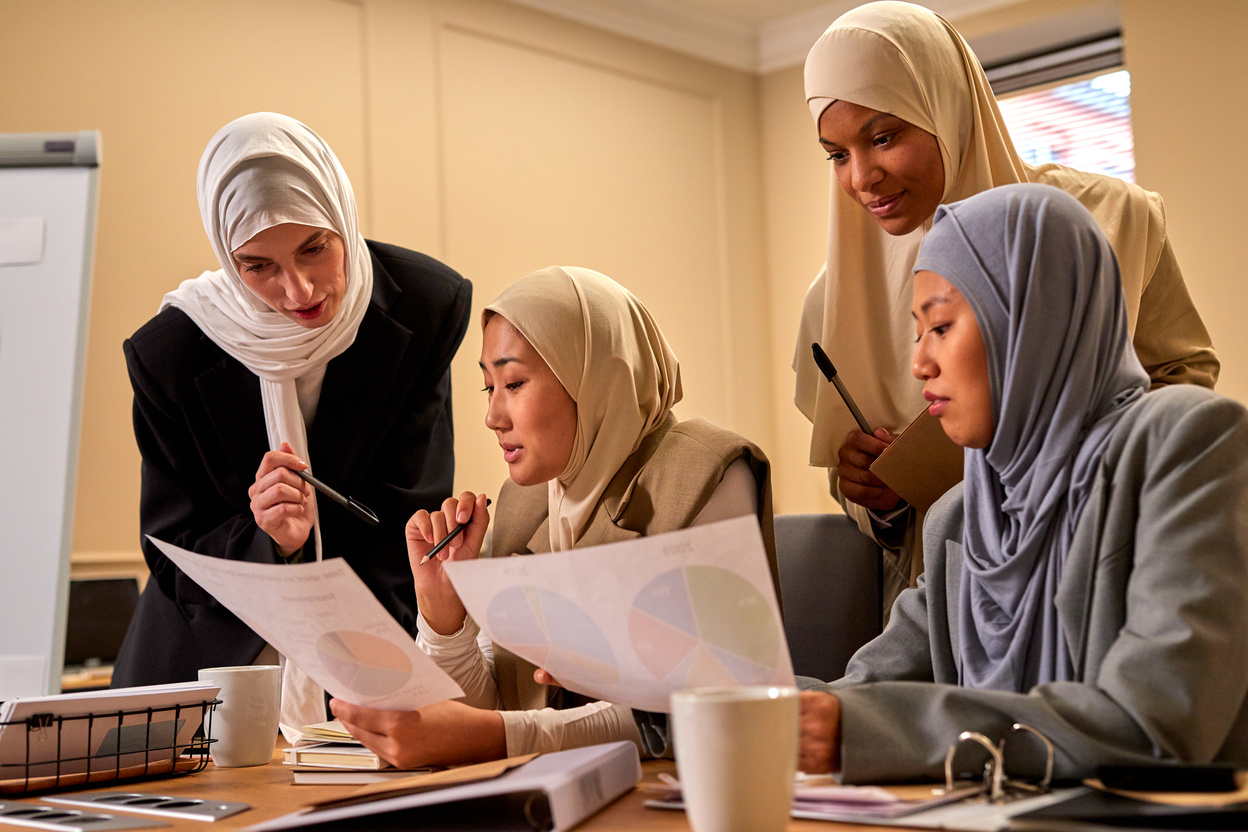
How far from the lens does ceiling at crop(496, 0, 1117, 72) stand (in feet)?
14.7

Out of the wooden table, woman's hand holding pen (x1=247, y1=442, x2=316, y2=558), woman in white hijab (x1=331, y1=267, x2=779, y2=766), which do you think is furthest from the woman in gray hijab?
woman's hand holding pen (x1=247, y1=442, x2=316, y2=558)

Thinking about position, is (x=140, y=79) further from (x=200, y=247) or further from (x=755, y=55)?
(x=755, y=55)

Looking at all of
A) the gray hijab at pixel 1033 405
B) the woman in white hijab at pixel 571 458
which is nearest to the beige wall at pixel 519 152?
the woman in white hijab at pixel 571 458

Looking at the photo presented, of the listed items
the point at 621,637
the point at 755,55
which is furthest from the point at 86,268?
the point at 755,55

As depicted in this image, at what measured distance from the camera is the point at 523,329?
1.61 metres

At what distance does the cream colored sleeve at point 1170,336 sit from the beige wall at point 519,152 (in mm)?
2499

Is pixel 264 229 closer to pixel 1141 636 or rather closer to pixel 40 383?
pixel 40 383

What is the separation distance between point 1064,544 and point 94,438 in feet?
9.53

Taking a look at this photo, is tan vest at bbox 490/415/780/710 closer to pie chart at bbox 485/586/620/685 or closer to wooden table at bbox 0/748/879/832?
wooden table at bbox 0/748/879/832

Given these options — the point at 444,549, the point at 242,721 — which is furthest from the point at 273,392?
the point at 242,721

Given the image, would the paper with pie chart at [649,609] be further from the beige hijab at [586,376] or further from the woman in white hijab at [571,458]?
the beige hijab at [586,376]

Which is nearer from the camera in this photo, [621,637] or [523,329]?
[621,637]

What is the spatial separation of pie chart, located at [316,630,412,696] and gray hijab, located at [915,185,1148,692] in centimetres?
54

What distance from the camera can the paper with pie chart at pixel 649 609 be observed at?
0.82 meters
